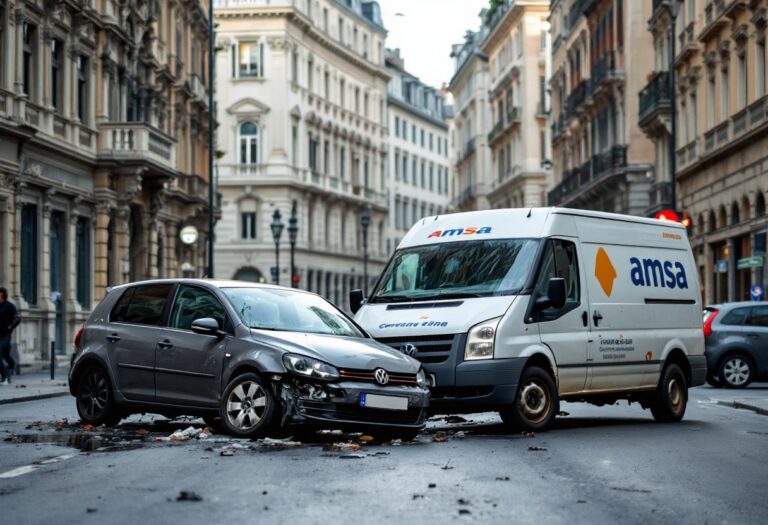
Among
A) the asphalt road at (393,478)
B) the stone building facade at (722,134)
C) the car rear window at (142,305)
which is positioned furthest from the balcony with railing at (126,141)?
the asphalt road at (393,478)

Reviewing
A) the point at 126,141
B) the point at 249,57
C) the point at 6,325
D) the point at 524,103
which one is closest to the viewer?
the point at 6,325

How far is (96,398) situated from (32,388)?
1074cm

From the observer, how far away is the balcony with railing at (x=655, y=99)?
170 feet

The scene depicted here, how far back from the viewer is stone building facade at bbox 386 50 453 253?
113 m

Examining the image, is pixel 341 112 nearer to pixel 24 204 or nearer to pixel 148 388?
pixel 24 204

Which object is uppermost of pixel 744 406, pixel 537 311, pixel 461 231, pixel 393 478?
pixel 461 231

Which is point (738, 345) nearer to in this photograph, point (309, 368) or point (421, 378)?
point (421, 378)

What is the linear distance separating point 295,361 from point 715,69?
34.6 meters

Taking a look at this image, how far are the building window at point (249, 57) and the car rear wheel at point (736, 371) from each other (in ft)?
199

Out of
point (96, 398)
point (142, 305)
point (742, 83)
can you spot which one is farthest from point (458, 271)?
point (742, 83)

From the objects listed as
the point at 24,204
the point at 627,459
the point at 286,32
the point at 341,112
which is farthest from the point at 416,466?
the point at 341,112

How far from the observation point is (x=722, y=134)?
44469 mm

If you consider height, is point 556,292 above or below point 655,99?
below

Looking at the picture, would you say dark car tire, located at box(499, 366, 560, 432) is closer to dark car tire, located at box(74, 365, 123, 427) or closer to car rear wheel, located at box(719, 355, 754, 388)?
dark car tire, located at box(74, 365, 123, 427)
